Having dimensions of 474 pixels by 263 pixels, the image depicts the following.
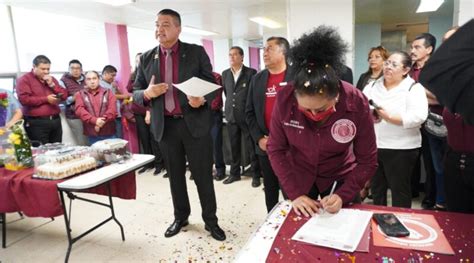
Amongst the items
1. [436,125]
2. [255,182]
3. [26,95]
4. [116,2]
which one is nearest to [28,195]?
[26,95]

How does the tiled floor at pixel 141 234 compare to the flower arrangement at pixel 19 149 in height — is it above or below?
below

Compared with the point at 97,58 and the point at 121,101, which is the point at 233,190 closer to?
the point at 121,101

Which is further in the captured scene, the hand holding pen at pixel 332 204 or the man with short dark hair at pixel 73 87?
the man with short dark hair at pixel 73 87

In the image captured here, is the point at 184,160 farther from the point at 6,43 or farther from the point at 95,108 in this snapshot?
the point at 6,43

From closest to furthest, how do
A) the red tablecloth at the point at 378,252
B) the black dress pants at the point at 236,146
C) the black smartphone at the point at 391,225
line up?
the red tablecloth at the point at 378,252 → the black smartphone at the point at 391,225 → the black dress pants at the point at 236,146

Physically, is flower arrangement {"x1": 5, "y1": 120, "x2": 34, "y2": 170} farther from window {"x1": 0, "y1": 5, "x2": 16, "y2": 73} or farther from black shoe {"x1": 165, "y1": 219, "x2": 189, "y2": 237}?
window {"x1": 0, "y1": 5, "x2": 16, "y2": 73}

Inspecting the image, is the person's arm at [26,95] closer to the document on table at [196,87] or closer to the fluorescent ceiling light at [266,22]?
the document on table at [196,87]

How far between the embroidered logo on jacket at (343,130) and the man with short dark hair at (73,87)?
358 centimetres

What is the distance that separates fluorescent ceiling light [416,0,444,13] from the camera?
5.29 metres

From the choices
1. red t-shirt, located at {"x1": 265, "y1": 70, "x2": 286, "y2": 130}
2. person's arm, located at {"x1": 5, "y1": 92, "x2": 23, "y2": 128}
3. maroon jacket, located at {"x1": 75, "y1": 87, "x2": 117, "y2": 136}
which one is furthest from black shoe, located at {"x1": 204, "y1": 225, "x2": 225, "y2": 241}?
person's arm, located at {"x1": 5, "y1": 92, "x2": 23, "y2": 128}

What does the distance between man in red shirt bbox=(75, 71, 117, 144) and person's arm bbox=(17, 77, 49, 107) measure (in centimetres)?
39

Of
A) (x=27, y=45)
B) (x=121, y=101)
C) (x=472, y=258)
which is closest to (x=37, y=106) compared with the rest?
(x=121, y=101)

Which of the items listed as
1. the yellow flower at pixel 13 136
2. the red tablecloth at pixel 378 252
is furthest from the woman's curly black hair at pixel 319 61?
the yellow flower at pixel 13 136

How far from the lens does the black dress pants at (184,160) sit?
218 cm
